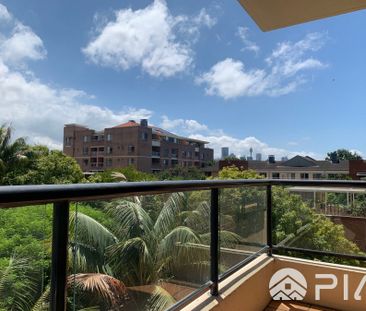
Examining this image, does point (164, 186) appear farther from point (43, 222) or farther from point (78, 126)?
point (78, 126)

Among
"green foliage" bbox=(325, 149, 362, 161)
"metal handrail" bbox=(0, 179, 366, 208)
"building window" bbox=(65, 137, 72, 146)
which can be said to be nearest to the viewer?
"metal handrail" bbox=(0, 179, 366, 208)

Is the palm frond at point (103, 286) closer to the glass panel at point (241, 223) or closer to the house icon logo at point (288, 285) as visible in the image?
the glass panel at point (241, 223)

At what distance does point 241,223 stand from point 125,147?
52447 mm

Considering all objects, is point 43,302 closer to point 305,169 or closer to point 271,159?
point 305,169

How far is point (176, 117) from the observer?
62.5 meters

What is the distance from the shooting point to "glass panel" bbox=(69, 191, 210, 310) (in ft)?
3.63

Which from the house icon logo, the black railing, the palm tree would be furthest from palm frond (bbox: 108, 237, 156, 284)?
the palm tree

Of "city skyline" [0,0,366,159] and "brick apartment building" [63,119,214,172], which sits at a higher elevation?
"city skyline" [0,0,366,159]

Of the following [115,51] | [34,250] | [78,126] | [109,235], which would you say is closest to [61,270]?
[34,250]

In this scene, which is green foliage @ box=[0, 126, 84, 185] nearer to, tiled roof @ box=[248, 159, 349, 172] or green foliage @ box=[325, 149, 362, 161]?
tiled roof @ box=[248, 159, 349, 172]

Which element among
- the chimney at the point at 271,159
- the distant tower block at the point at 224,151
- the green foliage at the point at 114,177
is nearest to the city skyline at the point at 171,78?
the chimney at the point at 271,159

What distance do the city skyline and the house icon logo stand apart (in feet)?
88.2

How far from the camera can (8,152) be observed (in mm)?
18969

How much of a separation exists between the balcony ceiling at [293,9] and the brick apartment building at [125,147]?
168 ft
